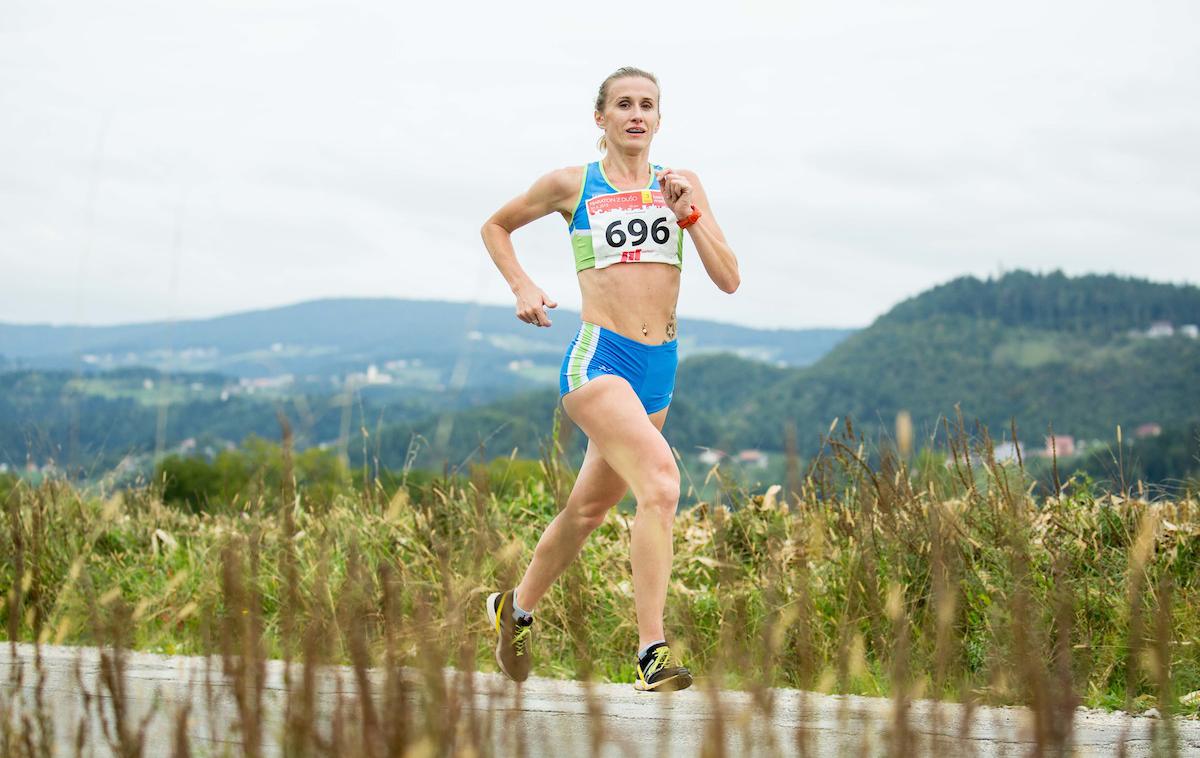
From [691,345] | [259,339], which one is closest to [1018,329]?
[691,345]

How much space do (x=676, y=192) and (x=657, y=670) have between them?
62.1 inches

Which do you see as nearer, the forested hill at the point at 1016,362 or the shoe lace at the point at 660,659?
the shoe lace at the point at 660,659

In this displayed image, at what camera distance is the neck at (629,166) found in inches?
185

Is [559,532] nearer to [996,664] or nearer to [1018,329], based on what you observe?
[996,664]

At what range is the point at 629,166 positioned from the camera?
15.5 ft

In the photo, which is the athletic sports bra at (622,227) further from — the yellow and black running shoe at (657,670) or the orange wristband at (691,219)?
the yellow and black running shoe at (657,670)

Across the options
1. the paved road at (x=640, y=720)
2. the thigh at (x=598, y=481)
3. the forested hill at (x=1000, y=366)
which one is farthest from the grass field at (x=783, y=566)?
the forested hill at (x=1000, y=366)

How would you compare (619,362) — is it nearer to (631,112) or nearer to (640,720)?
(631,112)

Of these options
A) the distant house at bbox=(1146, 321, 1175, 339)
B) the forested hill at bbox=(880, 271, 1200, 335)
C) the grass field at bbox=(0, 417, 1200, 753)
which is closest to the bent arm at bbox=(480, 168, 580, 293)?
the grass field at bbox=(0, 417, 1200, 753)

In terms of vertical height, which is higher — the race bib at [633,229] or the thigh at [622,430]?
the race bib at [633,229]

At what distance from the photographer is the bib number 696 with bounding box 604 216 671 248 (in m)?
4.59

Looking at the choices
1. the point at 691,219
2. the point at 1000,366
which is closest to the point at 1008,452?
the point at 691,219

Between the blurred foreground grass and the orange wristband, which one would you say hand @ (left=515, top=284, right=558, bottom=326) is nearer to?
the orange wristband

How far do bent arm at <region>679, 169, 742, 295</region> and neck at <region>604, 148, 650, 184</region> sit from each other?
0.14 meters
